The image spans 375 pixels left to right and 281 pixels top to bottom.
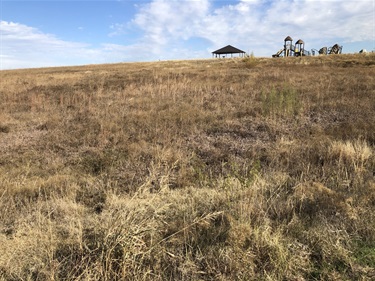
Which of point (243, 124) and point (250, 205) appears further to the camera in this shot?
point (243, 124)

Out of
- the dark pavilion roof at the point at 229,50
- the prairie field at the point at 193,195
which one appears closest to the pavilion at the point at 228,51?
the dark pavilion roof at the point at 229,50

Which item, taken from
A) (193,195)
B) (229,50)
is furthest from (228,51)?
(193,195)

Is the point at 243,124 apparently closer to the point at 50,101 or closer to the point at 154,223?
the point at 154,223

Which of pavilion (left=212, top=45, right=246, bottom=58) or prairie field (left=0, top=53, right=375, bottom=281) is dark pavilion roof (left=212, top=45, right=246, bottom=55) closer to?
pavilion (left=212, top=45, right=246, bottom=58)

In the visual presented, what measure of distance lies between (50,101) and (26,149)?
6.75 metres

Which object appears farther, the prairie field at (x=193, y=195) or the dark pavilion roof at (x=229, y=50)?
the dark pavilion roof at (x=229, y=50)

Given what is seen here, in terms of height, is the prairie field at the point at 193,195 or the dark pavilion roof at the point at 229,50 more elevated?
the dark pavilion roof at the point at 229,50

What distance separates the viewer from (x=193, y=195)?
13.0ft

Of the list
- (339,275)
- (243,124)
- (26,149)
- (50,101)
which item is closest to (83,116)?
(26,149)

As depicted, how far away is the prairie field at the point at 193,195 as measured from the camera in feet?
8.68

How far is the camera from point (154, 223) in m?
3.12

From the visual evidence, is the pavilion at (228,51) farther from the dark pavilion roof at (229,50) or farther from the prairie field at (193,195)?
the prairie field at (193,195)

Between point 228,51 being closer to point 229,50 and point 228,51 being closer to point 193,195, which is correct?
point 229,50

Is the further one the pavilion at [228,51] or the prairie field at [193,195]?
the pavilion at [228,51]
